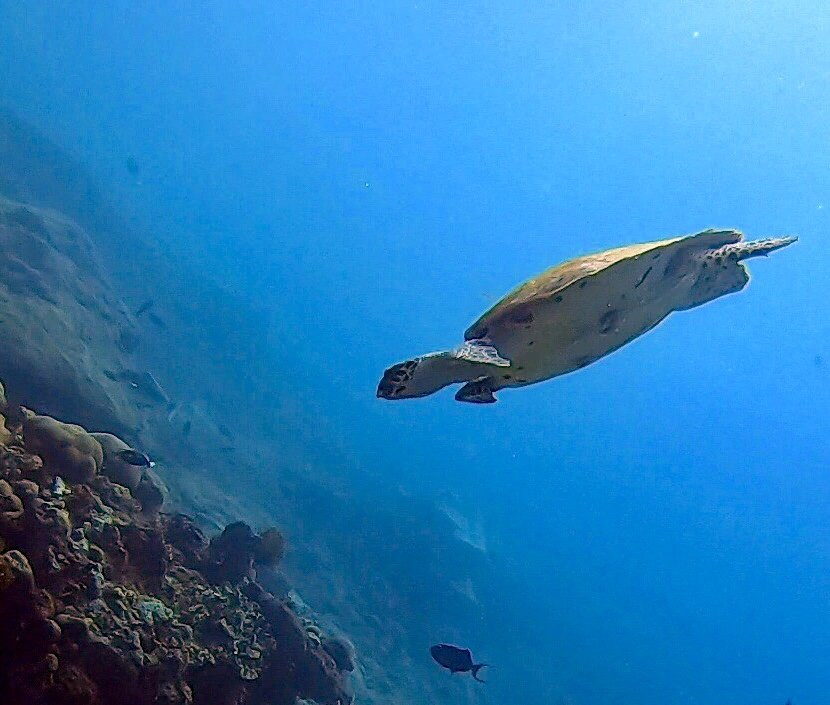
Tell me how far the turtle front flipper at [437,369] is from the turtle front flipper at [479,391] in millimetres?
90

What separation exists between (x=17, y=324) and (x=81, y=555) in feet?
27.2

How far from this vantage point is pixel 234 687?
5105 mm

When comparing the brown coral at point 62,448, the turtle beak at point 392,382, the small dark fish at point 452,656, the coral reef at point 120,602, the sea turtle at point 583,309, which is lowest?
the coral reef at point 120,602

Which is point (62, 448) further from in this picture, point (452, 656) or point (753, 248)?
point (753, 248)

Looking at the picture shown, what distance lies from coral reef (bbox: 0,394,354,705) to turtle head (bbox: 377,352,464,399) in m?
2.44

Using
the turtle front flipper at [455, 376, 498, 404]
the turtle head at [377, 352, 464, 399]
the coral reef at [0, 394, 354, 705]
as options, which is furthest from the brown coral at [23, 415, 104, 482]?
the turtle front flipper at [455, 376, 498, 404]

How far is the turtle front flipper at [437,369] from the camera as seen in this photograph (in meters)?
3.40

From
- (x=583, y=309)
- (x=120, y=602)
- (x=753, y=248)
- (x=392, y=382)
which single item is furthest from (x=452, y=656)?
(x=753, y=248)

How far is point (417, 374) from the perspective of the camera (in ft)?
11.7

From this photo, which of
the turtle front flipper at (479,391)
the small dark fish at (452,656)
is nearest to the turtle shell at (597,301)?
the turtle front flipper at (479,391)

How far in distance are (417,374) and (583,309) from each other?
106cm

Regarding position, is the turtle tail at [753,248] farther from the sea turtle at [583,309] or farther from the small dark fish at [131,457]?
the small dark fish at [131,457]

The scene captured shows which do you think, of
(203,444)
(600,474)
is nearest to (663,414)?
(600,474)

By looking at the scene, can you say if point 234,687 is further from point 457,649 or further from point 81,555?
point 457,649
